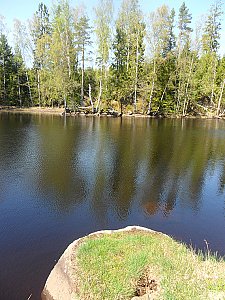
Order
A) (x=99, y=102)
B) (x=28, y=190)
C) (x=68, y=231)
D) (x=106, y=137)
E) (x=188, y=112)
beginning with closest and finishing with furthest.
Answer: (x=68, y=231) < (x=28, y=190) < (x=106, y=137) < (x=99, y=102) < (x=188, y=112)

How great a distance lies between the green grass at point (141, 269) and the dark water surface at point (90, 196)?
1.64 meters

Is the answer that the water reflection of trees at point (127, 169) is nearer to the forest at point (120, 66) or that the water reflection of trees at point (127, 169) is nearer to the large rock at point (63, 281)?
the large rock at point (63, 281)

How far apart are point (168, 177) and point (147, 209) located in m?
4.52

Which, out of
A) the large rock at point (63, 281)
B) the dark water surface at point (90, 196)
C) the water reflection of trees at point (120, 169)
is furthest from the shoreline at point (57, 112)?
the large rock at point (63, 281)

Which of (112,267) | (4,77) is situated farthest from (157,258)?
(4,77)

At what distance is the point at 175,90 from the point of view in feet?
159

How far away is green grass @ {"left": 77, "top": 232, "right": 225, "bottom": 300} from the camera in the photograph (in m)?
5.17

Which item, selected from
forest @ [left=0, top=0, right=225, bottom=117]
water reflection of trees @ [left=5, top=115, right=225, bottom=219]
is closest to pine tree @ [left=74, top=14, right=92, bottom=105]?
forest @ [left=0, top=0, right=225, bottom=117]

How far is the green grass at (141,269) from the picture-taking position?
517cm

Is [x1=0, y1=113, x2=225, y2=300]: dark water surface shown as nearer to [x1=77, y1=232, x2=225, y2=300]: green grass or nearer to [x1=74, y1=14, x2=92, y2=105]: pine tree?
[x1=77, y1=232, x2=225, y2=300]: green grass

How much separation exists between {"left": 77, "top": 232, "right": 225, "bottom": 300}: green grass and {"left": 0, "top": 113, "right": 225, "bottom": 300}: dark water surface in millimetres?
1644

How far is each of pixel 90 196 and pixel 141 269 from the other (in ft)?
21.0

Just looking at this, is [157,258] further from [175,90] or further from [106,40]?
[175,90]

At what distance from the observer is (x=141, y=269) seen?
235 inches
